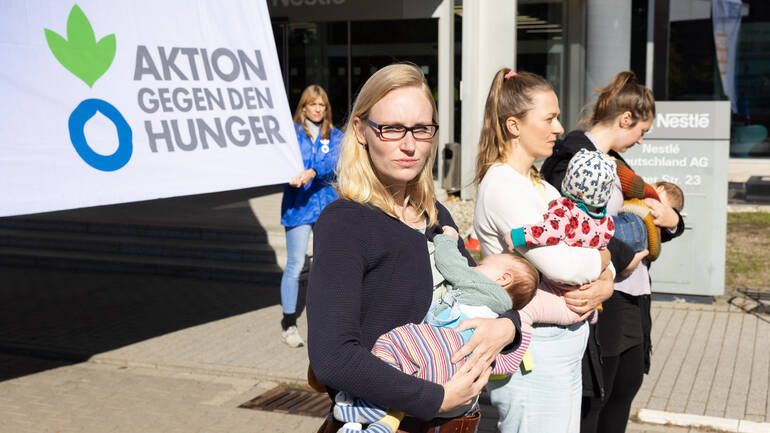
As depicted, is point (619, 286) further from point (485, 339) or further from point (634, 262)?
point (485, 339)

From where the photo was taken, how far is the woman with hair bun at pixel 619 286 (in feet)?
13.0

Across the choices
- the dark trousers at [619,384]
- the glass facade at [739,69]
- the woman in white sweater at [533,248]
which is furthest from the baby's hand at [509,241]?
the glass facade at [739,69]

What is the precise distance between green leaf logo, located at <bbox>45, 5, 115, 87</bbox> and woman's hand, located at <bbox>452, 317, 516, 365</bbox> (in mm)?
4149

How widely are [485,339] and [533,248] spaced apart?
0.72m

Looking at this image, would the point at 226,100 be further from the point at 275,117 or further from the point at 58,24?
the point at 58,24

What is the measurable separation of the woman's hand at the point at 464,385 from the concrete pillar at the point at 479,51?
13225mm

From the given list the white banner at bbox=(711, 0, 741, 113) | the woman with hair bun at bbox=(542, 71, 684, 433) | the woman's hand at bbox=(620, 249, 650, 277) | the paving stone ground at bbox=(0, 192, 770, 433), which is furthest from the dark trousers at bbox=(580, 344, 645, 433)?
the white banner at bbox=(711, 0, 741, 113)

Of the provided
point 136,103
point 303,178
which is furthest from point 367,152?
point 303,178

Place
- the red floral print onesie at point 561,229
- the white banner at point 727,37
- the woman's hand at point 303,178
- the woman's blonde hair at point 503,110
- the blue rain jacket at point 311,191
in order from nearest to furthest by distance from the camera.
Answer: the red floral print onesie at point 561,229, the woman's blonde hair at point 503,110, the woman's hand at point 303,178, the blue rain jacket at point 311,191, the white banner at point 727,37

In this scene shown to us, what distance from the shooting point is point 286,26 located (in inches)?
696

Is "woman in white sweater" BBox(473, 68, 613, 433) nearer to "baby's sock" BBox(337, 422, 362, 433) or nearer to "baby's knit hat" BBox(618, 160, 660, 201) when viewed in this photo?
"baby's knit hat" BBox(618, 160, 660, 201)

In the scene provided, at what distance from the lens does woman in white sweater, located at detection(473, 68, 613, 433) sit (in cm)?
305

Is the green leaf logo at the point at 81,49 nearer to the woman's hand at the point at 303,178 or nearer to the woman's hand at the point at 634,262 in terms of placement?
the woman's hand at the point at 303,178

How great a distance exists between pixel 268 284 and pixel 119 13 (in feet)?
16.0
